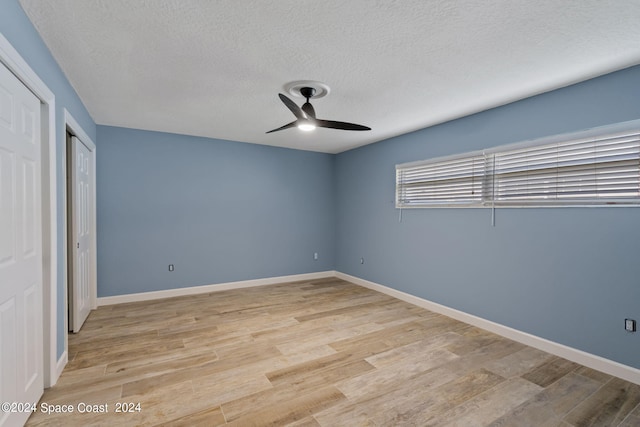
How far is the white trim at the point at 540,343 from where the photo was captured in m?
2.46

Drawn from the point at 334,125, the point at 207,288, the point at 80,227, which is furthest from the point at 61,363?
the point at 334,125

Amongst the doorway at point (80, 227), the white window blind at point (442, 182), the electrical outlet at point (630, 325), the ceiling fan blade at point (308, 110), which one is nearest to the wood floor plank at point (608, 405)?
the electrical outlet at point (630, 325)

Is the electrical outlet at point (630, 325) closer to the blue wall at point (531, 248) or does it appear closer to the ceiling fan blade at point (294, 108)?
the blue wall at point (531, 248)

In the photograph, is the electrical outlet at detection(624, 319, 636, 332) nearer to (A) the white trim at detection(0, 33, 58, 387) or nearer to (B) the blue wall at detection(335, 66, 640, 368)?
(B) the blue wall at detection(335, 66, 640, 368)

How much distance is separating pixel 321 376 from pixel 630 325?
2526 mm

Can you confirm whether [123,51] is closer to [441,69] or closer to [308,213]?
[441,69]

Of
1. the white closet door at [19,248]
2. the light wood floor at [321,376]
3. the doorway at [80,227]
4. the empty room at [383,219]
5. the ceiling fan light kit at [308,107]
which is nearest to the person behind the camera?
the white closet door at [19,248]

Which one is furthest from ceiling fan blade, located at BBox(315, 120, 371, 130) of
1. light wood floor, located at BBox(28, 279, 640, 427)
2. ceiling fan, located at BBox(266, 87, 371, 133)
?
light wood floor, located at BBox(28, 279, 640, 427)

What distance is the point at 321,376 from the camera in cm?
246

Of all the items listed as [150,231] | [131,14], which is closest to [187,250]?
[150,231]

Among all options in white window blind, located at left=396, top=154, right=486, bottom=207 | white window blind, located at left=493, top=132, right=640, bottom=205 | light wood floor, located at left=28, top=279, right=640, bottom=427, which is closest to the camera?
light wood floor, located at left=28, top=279, right=640, bottom=427

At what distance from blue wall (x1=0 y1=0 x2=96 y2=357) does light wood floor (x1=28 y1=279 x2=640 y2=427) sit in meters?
0.70

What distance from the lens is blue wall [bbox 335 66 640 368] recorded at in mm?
2494

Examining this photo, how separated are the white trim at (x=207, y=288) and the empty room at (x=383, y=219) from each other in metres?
0.04
